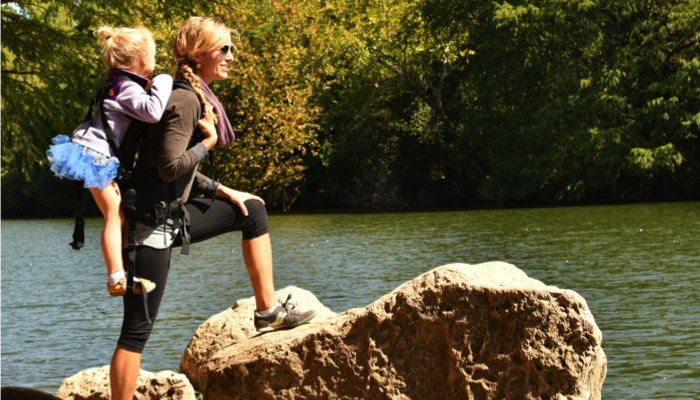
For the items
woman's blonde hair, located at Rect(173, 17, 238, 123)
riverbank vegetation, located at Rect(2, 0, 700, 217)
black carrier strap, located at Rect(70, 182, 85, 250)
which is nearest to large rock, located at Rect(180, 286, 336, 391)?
black carrier strap, located at Rect(70, 182, 85, 250)

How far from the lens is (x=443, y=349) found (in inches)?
194

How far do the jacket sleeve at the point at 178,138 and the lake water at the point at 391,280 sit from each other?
3.60 m

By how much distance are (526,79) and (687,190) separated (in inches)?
291

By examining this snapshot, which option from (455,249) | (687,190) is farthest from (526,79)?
(455,249)

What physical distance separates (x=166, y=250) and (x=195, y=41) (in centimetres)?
99

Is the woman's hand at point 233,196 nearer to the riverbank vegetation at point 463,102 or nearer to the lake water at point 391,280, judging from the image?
the lake water at point 391,280

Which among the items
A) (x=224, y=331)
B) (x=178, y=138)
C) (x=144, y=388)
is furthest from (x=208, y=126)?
(x=224, y=331)

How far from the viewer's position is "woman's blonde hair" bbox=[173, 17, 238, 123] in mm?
4195

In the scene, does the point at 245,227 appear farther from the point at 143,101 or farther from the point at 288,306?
the point at 143,101

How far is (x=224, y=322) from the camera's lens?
594 cm

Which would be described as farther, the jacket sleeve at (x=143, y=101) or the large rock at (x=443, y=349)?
the large rock at (x=443, y=349)

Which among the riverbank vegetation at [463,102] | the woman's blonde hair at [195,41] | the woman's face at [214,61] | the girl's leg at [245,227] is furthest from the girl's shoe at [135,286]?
the riverbank vegetation at [463,102]

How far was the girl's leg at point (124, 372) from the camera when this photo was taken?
412 cm

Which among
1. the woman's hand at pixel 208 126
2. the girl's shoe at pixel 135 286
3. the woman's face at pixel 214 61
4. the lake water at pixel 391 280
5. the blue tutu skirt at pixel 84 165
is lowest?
the lake water at pixel 391 280
